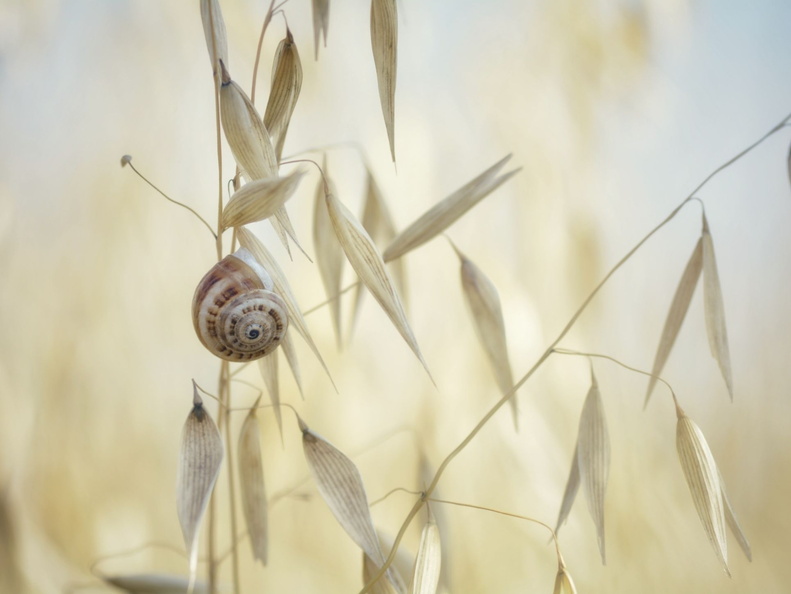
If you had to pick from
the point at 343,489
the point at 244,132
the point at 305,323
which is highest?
the point at 244,132

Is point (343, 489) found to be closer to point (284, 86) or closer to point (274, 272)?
point (274, 272)

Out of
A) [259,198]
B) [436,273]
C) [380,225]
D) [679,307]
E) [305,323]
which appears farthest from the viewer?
[436,273]

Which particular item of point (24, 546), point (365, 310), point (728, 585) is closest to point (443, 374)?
point (365, 310)

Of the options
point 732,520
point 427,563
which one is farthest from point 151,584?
point 732,520

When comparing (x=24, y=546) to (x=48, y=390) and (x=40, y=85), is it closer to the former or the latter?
(x=48, y=390)

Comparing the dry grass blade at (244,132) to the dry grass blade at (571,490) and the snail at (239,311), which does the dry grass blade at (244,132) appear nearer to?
the snail at (239,311)

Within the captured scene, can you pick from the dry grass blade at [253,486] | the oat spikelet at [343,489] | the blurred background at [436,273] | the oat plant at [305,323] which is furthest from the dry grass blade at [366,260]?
the blurred background at [436,273]

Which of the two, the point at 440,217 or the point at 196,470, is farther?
the point at 440,217
